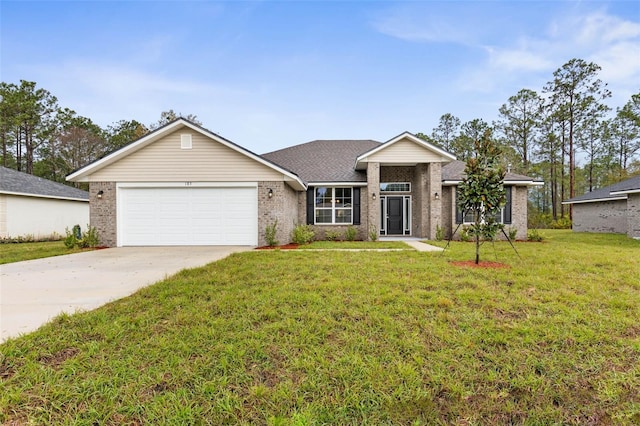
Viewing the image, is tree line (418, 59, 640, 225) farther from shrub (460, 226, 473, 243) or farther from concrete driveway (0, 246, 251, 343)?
concrete driveway (0, 246, 251, 343)

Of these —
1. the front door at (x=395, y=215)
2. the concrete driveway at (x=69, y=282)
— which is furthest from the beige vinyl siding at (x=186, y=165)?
the front door at (x=395, y=215)

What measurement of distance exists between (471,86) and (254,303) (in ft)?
55.2

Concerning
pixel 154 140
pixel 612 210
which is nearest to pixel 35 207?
pixel 154 140

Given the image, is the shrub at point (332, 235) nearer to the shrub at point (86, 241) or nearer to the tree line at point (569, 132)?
the shrub at point (86, 241)

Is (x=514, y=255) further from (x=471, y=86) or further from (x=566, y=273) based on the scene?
(x=471, y=86)

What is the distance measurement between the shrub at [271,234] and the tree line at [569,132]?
22.0 m

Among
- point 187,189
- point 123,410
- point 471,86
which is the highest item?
point 471,86

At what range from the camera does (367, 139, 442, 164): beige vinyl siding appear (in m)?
12.3

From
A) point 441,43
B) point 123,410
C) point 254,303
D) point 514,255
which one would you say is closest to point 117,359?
point 123,410

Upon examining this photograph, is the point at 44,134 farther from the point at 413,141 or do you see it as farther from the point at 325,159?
the point at 413,141

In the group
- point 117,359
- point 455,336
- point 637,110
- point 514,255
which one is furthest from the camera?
point 637,110

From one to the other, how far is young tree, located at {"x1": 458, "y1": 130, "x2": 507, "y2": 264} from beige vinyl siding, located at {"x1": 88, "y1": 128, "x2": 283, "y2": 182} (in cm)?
648

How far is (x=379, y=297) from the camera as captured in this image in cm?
401

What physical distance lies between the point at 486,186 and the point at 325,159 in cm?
1000
